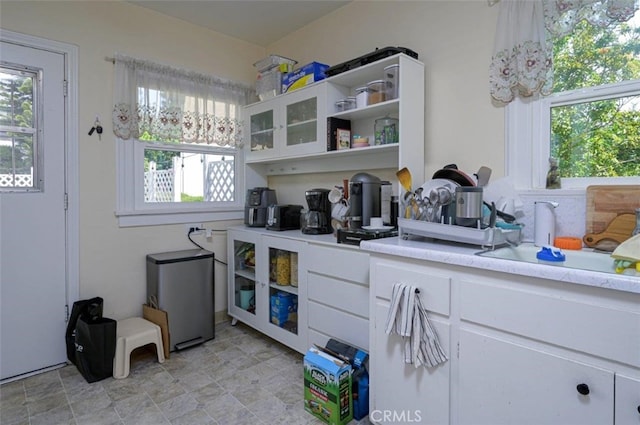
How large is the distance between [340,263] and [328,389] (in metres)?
0.66

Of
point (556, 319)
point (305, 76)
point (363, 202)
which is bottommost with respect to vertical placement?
point (556, 319)

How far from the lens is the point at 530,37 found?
5.59ft

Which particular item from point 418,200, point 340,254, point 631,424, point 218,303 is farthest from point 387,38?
point 218,303

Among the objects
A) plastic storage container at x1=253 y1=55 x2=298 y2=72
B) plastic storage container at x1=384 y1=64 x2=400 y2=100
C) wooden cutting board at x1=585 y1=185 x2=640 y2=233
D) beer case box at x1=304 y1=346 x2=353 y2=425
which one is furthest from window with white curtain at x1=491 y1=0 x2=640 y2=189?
plastic storage container at x1=253 y1=55 x2=298 y2=72

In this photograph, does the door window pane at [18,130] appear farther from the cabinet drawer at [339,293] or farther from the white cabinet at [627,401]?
the white cabinet at [627,401]

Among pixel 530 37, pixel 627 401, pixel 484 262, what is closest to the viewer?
pixel 627 401

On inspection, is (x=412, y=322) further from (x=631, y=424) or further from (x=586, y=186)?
(x=586, y=186)

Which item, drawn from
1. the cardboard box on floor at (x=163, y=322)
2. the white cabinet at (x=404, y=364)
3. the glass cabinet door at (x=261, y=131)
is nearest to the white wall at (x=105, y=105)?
the cardboard box on floor at (x=163, y=322)

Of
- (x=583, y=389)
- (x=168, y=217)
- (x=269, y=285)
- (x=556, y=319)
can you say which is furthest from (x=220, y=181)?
(x=583, y=389)

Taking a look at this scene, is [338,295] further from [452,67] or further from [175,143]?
[175,143]

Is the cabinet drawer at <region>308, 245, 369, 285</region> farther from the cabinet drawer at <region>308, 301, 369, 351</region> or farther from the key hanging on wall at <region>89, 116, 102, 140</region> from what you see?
the key hanging on wall at <region>89, 116, 102, 140</region>

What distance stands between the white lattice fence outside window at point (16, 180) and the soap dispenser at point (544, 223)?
2.93 meters

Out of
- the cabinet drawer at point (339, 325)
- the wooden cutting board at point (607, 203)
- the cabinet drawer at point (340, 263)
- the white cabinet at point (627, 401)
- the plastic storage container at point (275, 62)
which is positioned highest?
the plastic storage container at point (275, 62)

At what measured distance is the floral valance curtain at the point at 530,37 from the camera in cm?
158
